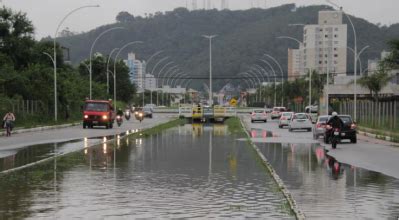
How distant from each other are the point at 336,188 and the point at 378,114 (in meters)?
35.3

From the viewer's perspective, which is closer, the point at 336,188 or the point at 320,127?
the point at 336,188

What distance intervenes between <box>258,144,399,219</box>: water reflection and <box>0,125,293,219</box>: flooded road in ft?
1.90

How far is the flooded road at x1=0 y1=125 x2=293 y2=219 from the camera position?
1198 centimetres

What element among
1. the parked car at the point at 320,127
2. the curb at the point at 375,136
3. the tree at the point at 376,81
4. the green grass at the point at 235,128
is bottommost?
the green grass at the point at 235,128

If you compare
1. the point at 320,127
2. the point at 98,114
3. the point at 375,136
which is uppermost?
the point at 98,114

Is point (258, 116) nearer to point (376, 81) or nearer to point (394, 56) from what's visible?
point (376, 81)

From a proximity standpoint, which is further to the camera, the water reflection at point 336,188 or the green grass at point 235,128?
A: the green grass at point 235,128

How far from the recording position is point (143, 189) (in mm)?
15266

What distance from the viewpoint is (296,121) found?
52531mm

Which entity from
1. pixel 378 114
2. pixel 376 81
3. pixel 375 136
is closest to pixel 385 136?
pixel 375 136

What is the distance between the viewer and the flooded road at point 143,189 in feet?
39.3

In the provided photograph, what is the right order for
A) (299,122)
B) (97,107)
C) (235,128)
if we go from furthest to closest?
(97,107) → (235,128) → (299,122)

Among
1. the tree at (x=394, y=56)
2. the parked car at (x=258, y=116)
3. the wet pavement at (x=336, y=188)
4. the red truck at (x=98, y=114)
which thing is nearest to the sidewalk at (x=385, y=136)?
the tree at (x=394, y=56)

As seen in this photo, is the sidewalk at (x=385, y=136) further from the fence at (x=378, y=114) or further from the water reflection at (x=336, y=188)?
the water reflection at (x=336, y=188)
